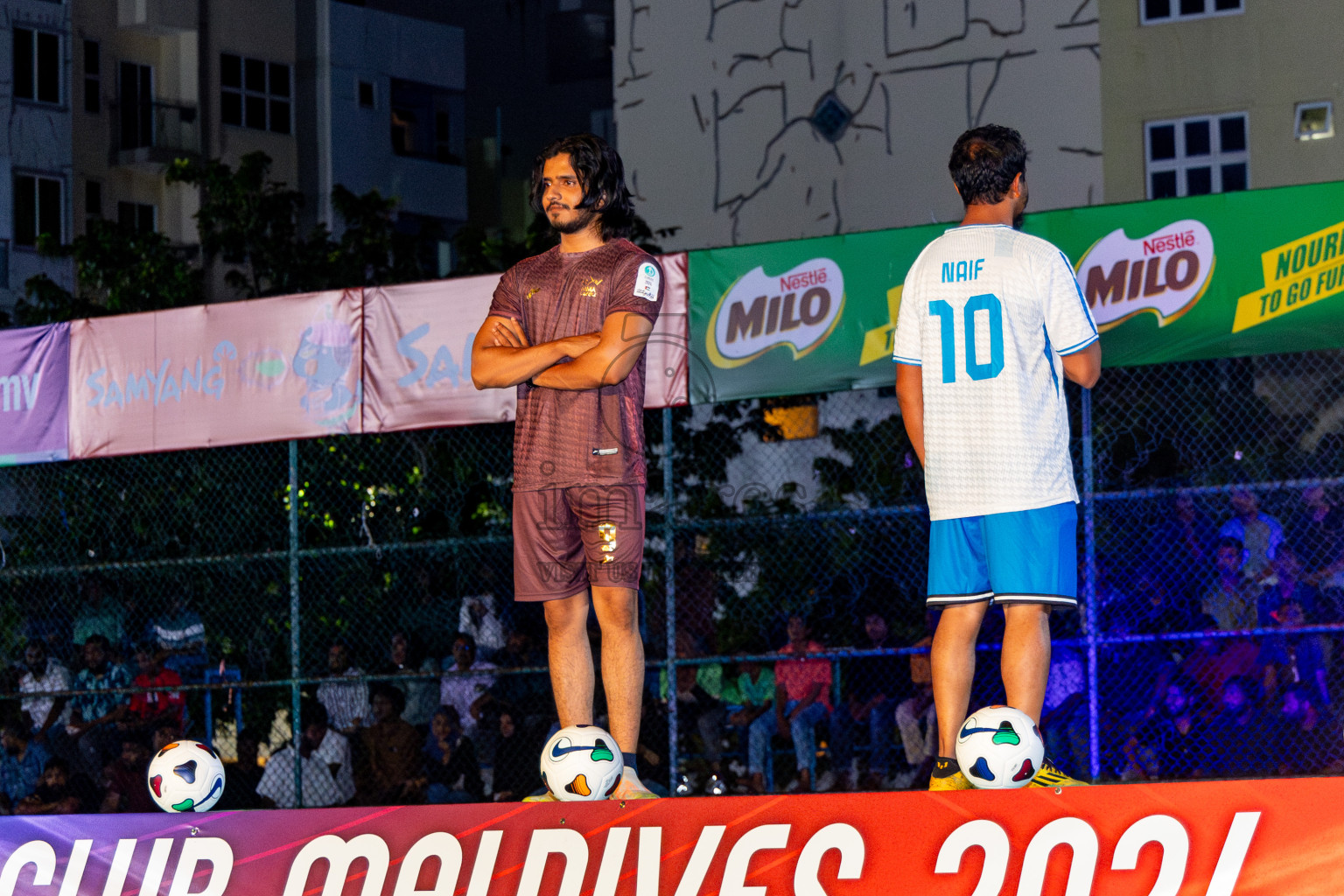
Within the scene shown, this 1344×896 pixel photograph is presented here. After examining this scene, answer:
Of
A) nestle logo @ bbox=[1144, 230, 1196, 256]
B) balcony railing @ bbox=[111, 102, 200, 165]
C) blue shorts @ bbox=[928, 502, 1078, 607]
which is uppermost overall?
balcony railing @ bbox=[111, 102, 200, 165]

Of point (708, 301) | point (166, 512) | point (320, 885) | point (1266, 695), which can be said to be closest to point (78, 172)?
point (166, 512)

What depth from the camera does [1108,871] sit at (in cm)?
355

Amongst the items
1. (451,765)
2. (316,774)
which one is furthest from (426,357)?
(316,774)

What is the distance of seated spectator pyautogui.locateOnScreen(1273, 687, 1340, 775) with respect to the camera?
804cm

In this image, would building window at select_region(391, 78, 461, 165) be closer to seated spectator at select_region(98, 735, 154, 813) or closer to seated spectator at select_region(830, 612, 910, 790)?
seated spectator at select_region(98, 735, 154, 813)

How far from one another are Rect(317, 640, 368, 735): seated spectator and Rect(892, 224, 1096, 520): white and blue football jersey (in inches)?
242

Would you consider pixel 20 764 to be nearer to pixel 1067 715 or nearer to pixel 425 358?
pixel 425 358

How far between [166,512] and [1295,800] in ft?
28.7

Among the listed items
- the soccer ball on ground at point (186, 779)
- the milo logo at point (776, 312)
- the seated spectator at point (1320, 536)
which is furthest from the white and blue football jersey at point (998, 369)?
the seated spectator at point (1320, 536)

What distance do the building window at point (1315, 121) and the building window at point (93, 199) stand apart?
59.0ft

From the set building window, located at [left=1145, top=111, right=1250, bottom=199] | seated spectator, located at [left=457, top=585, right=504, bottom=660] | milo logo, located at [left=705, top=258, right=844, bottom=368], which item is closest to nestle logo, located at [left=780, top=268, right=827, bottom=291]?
milo logo, located at [left=705, top=258, right=844, bottom=368]

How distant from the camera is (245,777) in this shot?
10.3 metres

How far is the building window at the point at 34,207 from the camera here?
25094mm

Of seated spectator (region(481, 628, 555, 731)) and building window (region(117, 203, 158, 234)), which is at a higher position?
building window (region(117, 203, 158, 234))
